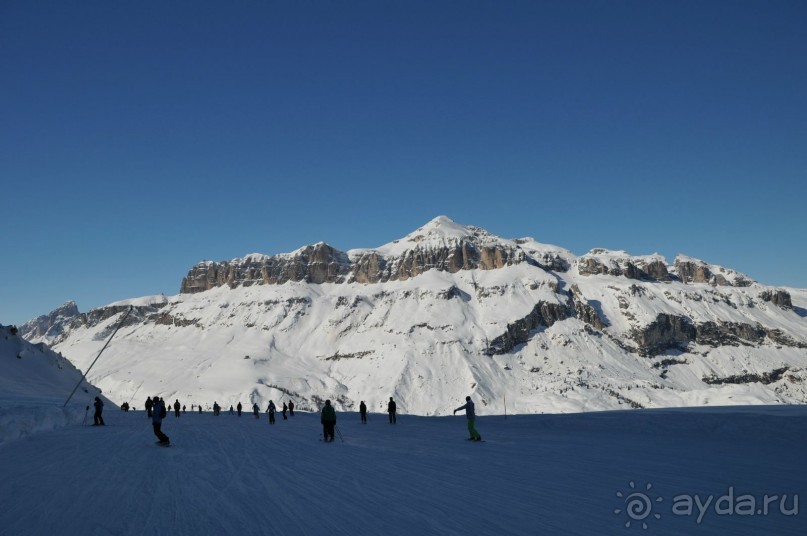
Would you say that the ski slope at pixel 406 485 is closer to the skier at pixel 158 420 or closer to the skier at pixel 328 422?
the skier at pixel 158 420

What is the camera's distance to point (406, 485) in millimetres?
11141

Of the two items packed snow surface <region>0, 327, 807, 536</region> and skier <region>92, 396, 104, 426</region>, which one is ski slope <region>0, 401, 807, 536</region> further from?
skier <region>92, 396, 104, 426</region>

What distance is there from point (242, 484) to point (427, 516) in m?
5.12

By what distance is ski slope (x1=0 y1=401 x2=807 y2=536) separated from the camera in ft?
26.2

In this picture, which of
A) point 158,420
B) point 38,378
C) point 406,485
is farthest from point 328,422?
point 38,378

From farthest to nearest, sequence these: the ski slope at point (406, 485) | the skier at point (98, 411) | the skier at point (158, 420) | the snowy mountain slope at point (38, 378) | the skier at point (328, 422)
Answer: the snowy mountain slope at point (38, 378) → the skier at point (98, 411) → the skier at point (328, 422) → the skier at point (158, 420) → the ski slope at point (406, 485)

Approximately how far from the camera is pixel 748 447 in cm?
1702

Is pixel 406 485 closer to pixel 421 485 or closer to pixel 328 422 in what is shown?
pixel 421 485

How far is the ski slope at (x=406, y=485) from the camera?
7992 millimetres

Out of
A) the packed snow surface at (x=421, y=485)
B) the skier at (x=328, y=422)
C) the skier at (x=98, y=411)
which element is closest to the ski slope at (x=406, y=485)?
the packed snow surface at (x=421, y=485)

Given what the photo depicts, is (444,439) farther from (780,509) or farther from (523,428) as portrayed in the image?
(780,509)

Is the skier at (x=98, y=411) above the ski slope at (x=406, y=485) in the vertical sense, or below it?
below

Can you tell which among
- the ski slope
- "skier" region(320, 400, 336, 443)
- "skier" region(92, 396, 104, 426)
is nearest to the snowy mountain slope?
"skier" region(92, 396, 104, 426)

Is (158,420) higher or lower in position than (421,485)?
higher
